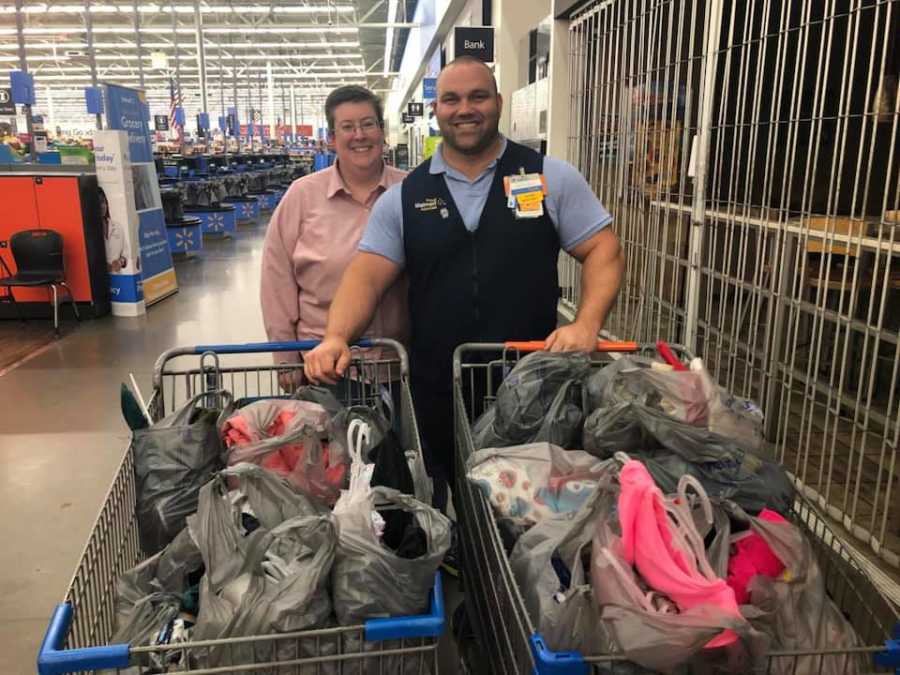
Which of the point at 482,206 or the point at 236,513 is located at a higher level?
the point at 482,206

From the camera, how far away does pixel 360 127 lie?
2.49m

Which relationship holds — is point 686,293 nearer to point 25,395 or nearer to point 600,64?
point 600,64

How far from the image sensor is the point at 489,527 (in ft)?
4.81

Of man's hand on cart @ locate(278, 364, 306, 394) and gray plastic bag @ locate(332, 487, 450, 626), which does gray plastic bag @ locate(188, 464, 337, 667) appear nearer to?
gray plastic bag @ locate(332, 487, 450, 626)

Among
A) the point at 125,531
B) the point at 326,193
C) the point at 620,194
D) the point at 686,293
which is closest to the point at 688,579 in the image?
the point at 125,531

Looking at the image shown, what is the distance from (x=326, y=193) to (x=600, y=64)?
3.06 m

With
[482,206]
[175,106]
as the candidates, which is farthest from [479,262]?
[175,106]

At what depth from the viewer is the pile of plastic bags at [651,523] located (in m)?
1.07

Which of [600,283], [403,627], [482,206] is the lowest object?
[403,627]

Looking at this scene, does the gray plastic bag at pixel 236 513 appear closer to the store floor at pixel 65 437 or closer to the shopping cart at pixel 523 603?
the shopping cart at pixel 523 603

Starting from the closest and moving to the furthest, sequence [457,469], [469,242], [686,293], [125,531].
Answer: [125,531] < [457,469] < [469,242] < [686,293]

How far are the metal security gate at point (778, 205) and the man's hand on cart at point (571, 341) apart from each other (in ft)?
3.22

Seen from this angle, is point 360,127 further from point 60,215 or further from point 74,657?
point 60,215

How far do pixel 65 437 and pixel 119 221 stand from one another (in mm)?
3541
